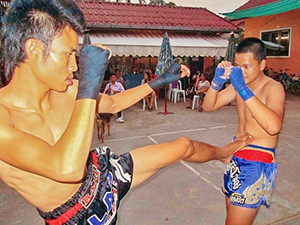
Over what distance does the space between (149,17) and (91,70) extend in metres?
10.9

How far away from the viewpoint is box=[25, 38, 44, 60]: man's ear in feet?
3.53

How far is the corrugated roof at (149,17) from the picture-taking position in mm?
10031

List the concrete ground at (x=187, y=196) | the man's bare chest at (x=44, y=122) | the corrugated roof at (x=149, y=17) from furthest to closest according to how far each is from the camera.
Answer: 1. the corrugated roof at (x=149, y=17)
2. the concrete ground at (x=187, y=196)
3. the man's bare chest at (x=44, y=122)

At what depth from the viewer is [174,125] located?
6.75 meters

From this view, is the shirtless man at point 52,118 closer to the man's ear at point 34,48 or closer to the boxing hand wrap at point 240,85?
the man's ear at point 34,48

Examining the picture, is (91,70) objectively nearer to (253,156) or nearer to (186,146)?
(186,146)

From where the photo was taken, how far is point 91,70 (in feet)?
3.51

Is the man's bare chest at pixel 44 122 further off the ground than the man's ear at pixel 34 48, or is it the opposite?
the man's ear at pixel 34 48

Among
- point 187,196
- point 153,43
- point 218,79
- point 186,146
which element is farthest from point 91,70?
point 153,43

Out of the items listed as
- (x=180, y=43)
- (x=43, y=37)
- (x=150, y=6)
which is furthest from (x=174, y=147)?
→ (x=150, y=6)

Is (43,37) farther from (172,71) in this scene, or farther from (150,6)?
(150,6)

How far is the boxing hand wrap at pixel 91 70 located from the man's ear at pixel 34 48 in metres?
0.17

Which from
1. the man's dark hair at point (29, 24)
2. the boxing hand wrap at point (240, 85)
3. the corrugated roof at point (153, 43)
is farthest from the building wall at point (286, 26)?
the man's dark hair at point (29, 24)

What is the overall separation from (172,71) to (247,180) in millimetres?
1009
